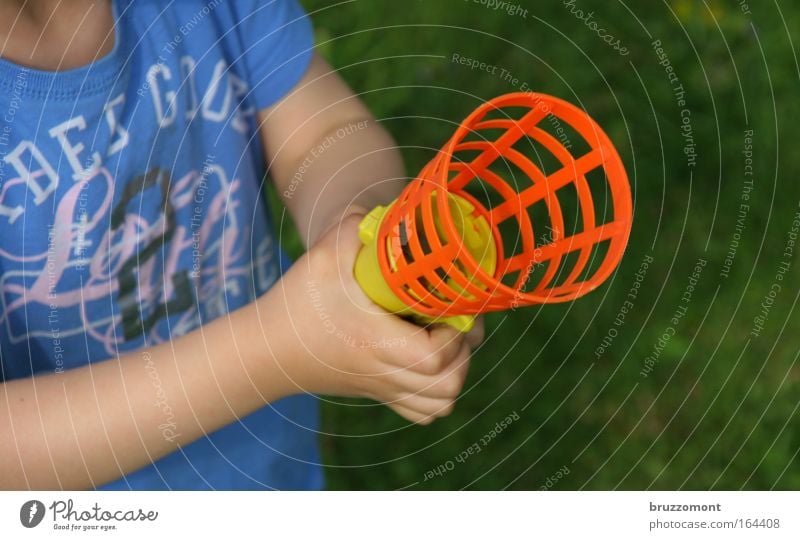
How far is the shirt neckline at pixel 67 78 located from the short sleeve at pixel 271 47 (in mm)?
81

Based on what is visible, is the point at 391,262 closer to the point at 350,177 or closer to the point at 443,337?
the point at 443,337

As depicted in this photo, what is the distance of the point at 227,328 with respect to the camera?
0.54 m

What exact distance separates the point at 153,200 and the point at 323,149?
4.5 inches

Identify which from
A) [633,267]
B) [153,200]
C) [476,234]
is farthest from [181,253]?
[633,267]

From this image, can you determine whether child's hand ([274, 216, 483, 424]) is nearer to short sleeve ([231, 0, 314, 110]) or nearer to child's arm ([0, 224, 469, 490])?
child's arm ([0, 224, 469, 490])

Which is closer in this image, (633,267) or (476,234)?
(476,234)

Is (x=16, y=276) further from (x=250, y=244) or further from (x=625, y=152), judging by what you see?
(x=625, y=152)

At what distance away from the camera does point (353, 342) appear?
0.51m

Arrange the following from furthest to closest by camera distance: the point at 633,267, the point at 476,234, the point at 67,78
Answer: the point at 633,267
the point at 67,78
the point at 476,234

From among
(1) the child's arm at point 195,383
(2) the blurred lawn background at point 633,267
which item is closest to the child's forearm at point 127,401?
(1) the child's arm at point 195,383

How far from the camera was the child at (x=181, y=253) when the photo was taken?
0.52 meters

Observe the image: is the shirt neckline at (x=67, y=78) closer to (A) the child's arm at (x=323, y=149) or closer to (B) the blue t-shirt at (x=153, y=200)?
(B) the blue t-shirt at (x=153, y=200)

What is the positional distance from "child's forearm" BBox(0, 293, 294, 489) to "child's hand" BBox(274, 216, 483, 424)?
0.02 m

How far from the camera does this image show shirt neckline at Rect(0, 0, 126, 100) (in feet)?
1.71
